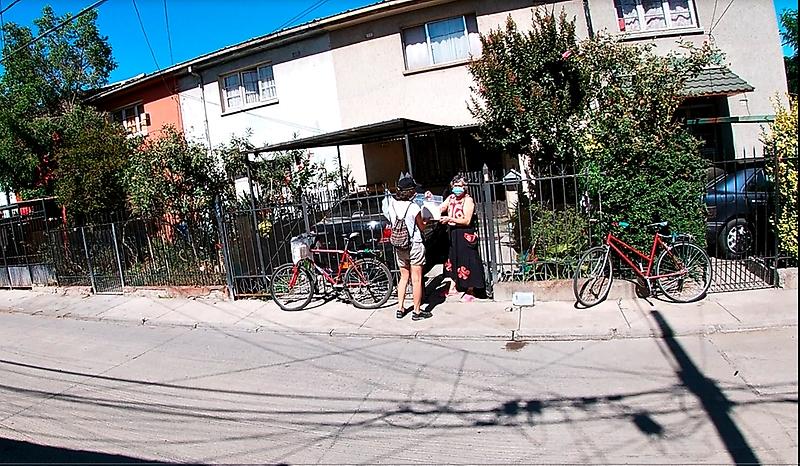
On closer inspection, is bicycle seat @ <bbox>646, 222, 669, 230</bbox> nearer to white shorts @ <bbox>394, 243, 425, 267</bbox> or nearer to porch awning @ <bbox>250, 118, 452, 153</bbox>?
white shorts @ <bbox>394, 243, 425, 267</bbox>

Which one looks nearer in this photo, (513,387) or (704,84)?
(513,387)

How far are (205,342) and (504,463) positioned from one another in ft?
15.8

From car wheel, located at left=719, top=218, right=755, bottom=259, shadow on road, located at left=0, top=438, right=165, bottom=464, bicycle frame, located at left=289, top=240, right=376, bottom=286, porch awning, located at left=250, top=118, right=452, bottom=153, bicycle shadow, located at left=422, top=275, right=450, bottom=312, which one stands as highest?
porch awning, located at left=250, top=118, right=452, bottom=153

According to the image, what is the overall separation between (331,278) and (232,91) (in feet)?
34.0

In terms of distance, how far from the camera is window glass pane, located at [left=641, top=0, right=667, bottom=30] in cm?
1289

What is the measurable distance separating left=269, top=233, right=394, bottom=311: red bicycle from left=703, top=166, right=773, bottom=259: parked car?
4.80m

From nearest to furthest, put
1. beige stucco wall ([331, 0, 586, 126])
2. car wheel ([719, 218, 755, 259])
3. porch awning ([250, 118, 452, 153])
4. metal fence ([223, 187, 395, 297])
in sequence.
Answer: car wheel ([719, 218, 755, 259])
metal fence ([223, 187, 395, 297])
porch awning ([250, 118, 452, 153])
beige stucco wall ([331, 0, 586, 126])

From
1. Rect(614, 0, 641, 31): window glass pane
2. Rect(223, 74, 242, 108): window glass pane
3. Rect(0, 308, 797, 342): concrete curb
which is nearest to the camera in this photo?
Rect(0, 308, 797, 342): concrete curb

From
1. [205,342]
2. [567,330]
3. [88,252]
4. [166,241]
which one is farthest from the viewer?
[88,252]

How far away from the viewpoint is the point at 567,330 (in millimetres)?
6293

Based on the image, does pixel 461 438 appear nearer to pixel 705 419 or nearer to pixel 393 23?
pixel 705 419

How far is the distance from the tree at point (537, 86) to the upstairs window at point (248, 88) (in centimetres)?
841

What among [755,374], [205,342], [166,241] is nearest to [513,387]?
[755,374]

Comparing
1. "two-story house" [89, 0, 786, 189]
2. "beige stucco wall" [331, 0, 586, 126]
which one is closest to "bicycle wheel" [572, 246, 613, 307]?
"two-story house" [89, 0, 786, 189]
